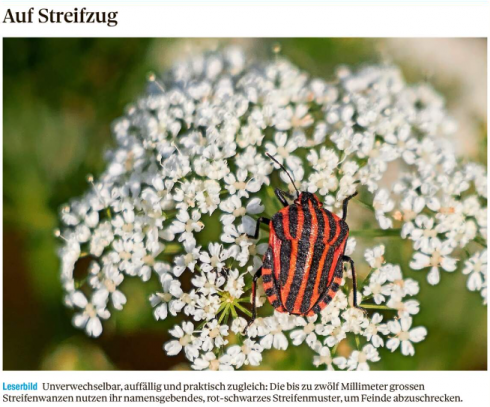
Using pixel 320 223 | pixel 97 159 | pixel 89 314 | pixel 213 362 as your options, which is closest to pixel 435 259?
pixel 320 223

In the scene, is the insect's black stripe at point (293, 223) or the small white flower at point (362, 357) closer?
the insect's black stripe at point (293, 223)

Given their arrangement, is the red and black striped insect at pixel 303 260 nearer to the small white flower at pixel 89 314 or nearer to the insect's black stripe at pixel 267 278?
the insect's black stripe at pixel 267 278

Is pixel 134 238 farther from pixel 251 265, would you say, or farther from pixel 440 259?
pixel 440 259

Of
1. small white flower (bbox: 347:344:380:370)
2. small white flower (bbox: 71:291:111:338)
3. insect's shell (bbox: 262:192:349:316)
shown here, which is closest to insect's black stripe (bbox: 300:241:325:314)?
insect's shell (bbox: 262:192:349:316)

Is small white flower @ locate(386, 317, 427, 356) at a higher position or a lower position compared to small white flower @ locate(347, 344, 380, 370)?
higher

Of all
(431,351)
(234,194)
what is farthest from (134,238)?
(431,351)

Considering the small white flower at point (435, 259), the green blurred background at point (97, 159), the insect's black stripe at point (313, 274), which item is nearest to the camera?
the insect's black stripe at point (313, 274)

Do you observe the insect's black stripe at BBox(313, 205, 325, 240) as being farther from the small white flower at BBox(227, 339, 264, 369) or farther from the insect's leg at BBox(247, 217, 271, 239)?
the small white flower at BBox(227, 339, 264, 369)

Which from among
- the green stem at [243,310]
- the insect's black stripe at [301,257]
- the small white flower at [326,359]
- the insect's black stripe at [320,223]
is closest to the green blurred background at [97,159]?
the small white flower at [326,359]
